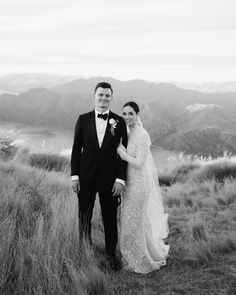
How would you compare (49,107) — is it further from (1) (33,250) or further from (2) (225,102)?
(1) (33,250)

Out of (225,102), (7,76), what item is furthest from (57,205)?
(7,76)

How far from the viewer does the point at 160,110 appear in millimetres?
81000

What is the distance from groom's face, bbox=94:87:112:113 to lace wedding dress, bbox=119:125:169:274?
48cm

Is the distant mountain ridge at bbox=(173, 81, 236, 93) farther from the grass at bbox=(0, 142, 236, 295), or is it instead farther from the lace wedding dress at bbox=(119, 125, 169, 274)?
the lace wedding dress at bbox=(119, 125, 169, 274)

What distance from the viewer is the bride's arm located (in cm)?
415

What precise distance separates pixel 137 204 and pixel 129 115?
101cm

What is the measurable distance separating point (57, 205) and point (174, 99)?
82.8 m

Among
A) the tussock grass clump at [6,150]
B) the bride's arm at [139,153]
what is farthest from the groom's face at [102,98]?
the tussock grass clump at [6,150]

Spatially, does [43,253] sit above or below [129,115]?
below

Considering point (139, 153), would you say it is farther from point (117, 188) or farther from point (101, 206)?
point (101, 206)

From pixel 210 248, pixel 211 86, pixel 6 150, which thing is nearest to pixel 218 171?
pixel 6 150

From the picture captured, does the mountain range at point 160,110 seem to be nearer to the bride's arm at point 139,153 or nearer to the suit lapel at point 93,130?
the bride's arm at point 139,153

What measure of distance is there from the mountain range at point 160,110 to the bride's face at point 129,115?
52.3m

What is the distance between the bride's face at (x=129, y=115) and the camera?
4309mm
